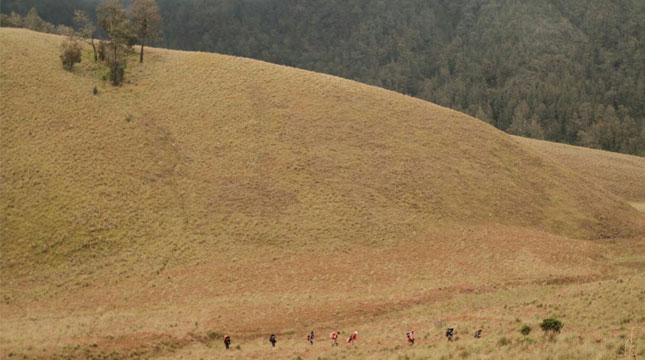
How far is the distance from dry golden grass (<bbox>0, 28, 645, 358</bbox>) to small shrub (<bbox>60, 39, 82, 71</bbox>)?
1032 mm

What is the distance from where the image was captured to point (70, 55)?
202 feet

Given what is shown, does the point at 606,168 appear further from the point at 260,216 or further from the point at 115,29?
the point at 115,29

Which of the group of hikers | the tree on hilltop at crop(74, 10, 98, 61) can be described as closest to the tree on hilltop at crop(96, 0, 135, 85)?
the tree on hilltop at crop(74, 10, 98, 61)

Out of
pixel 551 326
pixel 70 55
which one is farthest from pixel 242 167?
pixel 551 326

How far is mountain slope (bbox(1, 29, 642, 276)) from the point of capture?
4269 cm

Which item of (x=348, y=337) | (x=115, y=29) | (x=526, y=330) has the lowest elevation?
(x=348, y=337)

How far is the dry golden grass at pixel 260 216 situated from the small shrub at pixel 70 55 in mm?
1032

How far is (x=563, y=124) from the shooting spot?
181 m

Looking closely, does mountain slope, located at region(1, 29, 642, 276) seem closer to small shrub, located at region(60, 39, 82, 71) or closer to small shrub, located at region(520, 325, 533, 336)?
small shrub, located at region(60, 39, 82, 71)

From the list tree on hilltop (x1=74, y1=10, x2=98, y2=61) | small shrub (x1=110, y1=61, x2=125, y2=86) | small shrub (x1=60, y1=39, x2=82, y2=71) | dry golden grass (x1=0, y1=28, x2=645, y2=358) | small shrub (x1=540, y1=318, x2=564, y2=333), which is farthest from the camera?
tree on hilltop (x1=74, y1=10, x2=98, y2=61)

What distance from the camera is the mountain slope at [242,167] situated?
42.7 m

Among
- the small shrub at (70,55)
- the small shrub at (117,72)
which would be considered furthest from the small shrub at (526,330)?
the small shrub at (70,55)

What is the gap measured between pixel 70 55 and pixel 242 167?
89.7 feet

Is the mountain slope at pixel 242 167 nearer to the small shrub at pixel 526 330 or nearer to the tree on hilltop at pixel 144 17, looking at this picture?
the tree on hilltop at pixel 144 17
